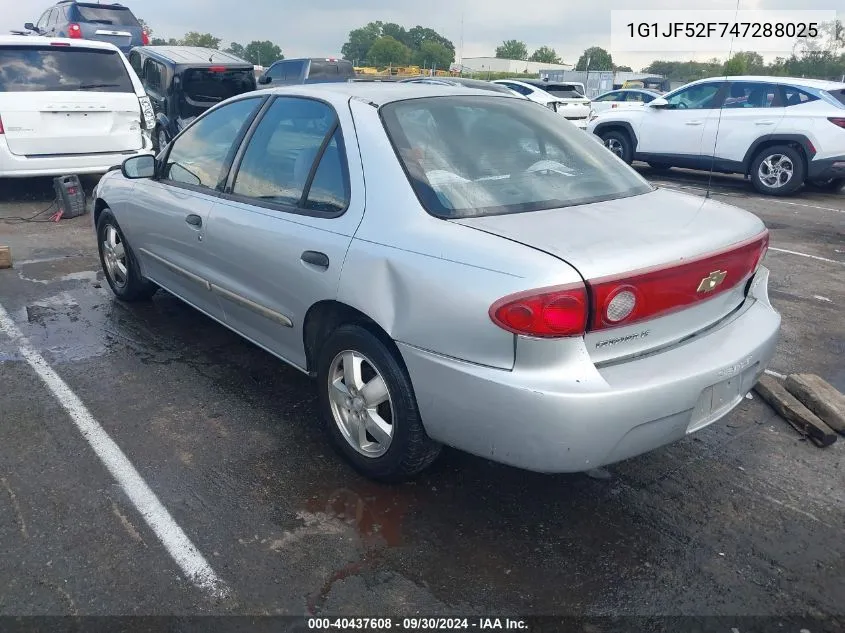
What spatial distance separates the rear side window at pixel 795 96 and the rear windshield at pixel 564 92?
254 inches

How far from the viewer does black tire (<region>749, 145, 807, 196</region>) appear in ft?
33.7

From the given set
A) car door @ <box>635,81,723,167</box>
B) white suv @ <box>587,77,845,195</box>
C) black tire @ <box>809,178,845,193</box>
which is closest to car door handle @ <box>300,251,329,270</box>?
white suv @ <box>587,77,845,195</box>

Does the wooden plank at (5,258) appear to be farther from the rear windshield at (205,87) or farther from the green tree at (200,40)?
the green tree at (200,40)

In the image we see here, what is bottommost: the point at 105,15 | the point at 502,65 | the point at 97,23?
the point at 502,65

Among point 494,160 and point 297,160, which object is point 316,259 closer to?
point 297,160

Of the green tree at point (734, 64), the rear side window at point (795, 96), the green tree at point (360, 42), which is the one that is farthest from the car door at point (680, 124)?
the green tree at point (360, 42)

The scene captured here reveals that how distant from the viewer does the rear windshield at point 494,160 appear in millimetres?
2822

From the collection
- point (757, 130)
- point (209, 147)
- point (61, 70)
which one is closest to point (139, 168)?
point (209, 147)

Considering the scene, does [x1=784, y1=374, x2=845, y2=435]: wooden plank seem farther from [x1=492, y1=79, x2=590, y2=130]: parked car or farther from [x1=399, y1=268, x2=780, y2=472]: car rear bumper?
[x1=492, y1=79, x2=590, y2=130]: parked car

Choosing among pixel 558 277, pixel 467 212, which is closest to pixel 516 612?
pixel 558 277

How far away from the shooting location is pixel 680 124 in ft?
37.7

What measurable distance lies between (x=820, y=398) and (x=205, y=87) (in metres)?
10.9

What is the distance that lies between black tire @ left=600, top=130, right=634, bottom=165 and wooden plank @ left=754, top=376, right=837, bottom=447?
930 cm

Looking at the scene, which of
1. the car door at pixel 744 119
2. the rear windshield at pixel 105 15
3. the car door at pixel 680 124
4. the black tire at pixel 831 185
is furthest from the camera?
the rear windshield at pixel 105 15
